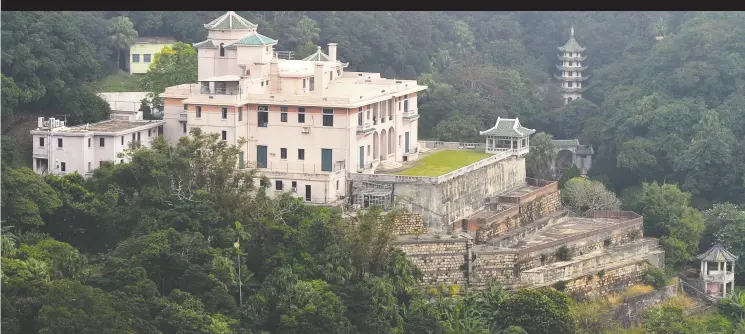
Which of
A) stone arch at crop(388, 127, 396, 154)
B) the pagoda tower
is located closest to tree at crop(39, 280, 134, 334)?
stone arch at crop(388, 127, 396, 154)

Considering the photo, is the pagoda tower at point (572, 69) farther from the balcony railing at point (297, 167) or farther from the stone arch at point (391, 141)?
the balcony railing at point (297, 167)

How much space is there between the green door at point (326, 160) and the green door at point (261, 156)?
175 cm

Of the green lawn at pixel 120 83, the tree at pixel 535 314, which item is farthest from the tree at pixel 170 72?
the tree at pixel 535 314

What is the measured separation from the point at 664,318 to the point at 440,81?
27.7 m

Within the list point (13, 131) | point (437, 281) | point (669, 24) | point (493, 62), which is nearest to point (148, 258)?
point (437, 281)

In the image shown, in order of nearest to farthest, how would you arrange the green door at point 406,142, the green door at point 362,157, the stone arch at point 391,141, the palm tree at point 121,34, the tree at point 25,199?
the tree at point 25,199
the green door at point 362,157
the stone arch at point 391,141
the green door at point 406,142
the palm tree at point 121,34

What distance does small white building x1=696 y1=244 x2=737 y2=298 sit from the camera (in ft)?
131

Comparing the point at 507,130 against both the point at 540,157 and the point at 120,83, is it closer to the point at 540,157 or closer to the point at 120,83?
the point at 540,157

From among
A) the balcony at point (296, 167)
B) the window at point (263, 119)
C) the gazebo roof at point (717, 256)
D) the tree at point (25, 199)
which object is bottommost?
the gazebo roof at point (717, 256)

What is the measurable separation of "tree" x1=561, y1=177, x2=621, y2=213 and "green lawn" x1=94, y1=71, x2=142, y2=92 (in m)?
17.1

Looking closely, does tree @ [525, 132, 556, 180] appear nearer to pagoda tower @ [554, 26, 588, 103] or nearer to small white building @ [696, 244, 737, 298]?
small white building @ [696, 244, 737, 298]

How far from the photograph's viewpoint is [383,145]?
38094 mm

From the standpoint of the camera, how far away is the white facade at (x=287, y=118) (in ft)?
113

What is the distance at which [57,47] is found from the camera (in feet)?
132
